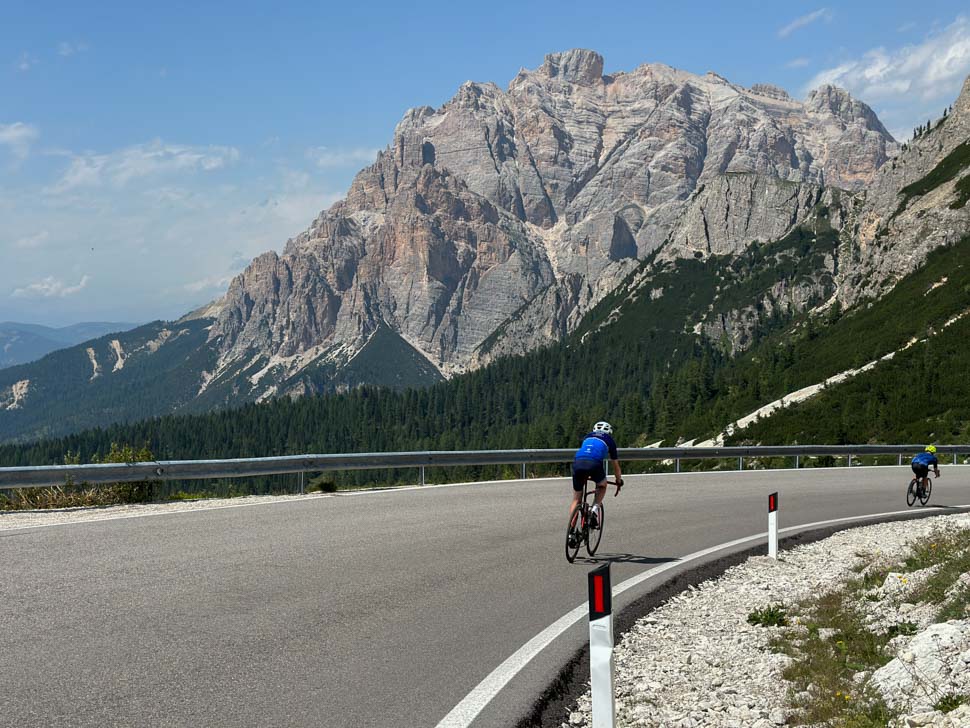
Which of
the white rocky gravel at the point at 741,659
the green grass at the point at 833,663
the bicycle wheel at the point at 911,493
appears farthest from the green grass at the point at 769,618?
the bicycle wheel at the point at 911,493

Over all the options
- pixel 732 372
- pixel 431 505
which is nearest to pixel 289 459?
pixel 431 505

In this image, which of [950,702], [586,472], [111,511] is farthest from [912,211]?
[950,702]

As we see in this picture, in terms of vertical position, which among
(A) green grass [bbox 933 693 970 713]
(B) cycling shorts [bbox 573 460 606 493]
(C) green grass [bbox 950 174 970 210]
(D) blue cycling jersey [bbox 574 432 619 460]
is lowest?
(A) green grass [bbox 933 693 970 713]

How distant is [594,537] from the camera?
12617 millimetres

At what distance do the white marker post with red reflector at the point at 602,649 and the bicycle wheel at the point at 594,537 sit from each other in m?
6.93

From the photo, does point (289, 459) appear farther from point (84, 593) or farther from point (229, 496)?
point (84, 593)

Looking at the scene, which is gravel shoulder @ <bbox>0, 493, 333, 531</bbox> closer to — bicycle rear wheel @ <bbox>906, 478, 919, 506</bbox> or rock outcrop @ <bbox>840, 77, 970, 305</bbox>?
bicycle rear wheel @ <bbox>906, 478, 919, 506</bbox>

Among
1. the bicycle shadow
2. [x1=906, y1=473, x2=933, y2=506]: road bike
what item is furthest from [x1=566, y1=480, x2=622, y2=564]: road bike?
[x1=906, y1=473, x2=933, y2=506]: road bike

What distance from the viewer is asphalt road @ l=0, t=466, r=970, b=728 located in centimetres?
589

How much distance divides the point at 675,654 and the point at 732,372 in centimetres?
15800

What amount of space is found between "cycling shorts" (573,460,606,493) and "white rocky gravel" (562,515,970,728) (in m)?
2.14

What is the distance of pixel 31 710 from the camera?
5.50 meters

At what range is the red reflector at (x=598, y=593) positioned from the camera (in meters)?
4.92

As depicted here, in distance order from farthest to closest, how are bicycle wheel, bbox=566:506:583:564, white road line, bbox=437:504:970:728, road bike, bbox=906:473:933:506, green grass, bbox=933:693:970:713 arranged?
road bike, bbox=906:473:933:506
bicycle wheel, bbox=566:506:583:564
white road line, bbox=437:504:970:728
green grass, bbox=933:693:970:713
